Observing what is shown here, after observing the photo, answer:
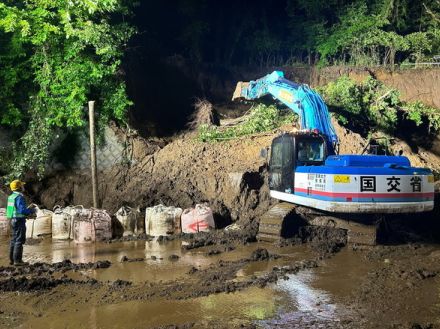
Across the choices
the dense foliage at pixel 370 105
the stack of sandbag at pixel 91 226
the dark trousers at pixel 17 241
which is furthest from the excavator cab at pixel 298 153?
the dense foliage at pixel 370 105

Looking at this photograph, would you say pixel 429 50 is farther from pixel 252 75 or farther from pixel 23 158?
pixel 23 158

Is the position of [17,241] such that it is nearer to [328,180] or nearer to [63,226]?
[63,226]

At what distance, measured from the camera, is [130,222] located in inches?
434

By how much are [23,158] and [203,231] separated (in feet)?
19.4

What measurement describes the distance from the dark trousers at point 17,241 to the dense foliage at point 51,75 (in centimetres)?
475

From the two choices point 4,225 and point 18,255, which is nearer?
point 18,255

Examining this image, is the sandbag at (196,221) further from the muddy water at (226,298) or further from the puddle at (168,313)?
the puddle at (168,313)

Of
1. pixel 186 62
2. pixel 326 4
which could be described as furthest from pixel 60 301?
pixel 326 4

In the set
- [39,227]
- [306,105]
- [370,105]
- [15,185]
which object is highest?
[370,105]

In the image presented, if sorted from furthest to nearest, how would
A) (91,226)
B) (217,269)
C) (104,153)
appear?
(104,153)
(91,226)
(217,269)

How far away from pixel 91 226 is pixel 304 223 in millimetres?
4834

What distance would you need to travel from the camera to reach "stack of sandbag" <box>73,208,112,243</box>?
33.9 feet

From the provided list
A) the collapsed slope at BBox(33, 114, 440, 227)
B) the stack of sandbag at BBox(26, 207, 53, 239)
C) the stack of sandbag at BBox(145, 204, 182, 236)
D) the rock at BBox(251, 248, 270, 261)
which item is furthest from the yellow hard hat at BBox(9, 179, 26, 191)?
the rock at BBox(251, 248, 270, 261)

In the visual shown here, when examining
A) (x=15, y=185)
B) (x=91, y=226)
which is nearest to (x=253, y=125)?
(x=91, y=226)
